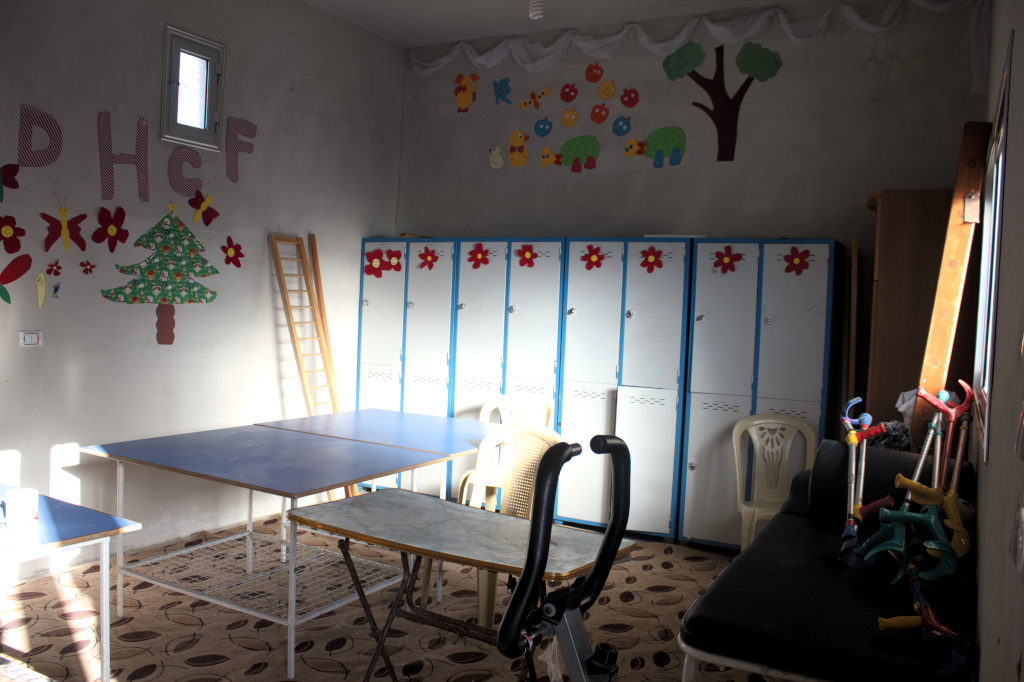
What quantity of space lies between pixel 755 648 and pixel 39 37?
4578 mm

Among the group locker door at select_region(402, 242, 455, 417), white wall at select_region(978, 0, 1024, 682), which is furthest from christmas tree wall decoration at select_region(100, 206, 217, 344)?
white wall at select_region(978, 0, 1024, 682)

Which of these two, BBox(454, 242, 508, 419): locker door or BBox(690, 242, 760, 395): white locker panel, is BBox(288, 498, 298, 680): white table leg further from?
BBox(690, 242, 760, 395): white locker panel

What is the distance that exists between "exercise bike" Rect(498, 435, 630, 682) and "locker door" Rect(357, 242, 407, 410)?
182 inches

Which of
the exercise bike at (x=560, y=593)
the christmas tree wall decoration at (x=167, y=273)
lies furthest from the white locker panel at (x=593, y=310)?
the exercise bike at (x=560, y=593)

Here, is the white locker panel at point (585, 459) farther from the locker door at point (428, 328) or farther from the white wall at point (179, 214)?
the white wall at point (179, 214)

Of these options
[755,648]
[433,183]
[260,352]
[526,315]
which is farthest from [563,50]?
[755,648]

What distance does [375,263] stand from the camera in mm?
6500

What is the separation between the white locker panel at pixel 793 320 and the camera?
5016 millimetres

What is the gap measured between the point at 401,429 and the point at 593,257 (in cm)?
181

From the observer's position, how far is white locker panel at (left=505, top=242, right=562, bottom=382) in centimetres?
577

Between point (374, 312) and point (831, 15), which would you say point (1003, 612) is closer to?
point (831, 15)

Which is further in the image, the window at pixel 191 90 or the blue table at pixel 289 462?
the window at pixel 191 90

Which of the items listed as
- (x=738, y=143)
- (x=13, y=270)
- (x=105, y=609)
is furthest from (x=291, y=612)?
(x=738, y=143)

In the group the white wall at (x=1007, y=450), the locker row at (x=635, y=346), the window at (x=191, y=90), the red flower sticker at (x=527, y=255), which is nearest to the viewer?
the white wall at (x=1007, y=450)
